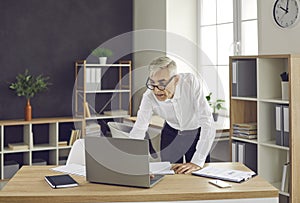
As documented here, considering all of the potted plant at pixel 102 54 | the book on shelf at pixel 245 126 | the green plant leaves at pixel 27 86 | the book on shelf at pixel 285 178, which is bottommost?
the book on shelf at pixel 285 178

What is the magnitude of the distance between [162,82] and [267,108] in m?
1.19

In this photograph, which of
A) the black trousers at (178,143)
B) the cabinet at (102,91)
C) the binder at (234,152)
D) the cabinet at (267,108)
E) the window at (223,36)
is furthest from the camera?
the cabinet at (102,91)

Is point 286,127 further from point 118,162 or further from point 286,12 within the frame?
point 118,162

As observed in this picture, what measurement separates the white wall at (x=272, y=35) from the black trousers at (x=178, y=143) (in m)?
1.07

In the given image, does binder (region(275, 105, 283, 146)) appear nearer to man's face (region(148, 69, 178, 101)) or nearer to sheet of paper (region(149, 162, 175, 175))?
man's face (region(148, 69, 178, 101))

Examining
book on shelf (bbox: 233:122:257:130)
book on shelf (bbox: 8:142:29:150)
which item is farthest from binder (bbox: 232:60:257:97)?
book on shelf (bbox: 8:142:29:150)

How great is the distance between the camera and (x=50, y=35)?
17.1ft

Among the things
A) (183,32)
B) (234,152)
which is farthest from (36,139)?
(234,152)

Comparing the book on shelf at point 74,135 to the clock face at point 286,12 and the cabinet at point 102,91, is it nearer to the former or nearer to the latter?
the cabinet at point 102,91

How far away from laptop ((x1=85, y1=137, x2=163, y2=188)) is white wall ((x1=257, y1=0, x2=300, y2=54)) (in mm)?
1920

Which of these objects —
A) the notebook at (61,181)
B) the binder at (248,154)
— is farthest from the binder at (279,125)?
the notebook at (61,181)

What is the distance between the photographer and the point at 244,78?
3.55 m

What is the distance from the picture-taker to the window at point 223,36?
427 centimetres

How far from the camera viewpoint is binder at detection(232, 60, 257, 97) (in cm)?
352
